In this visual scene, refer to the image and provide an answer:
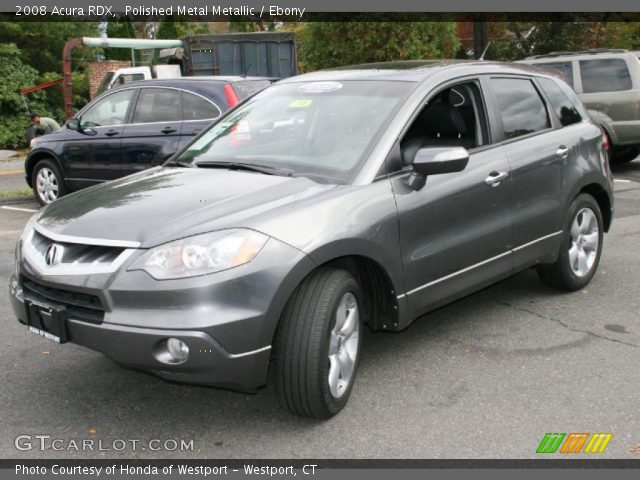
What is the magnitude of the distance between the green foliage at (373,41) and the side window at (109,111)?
7.50 m

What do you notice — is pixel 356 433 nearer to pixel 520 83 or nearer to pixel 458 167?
pixel 458 167

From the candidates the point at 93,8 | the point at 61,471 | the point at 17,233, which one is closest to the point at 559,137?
the point at 61,471

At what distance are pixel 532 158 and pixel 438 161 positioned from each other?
138 centimetres

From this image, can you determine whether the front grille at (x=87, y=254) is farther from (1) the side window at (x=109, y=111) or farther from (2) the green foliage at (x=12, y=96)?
(2) the green foliage at (x=12, y=96)

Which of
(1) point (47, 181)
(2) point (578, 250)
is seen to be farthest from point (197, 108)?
(2) point (578, 250)

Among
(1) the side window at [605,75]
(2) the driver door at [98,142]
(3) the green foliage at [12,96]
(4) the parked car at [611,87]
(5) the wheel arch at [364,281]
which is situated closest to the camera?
(5) the wheel arch at [364,281]

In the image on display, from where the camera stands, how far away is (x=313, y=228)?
3.62 metres

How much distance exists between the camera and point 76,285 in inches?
135

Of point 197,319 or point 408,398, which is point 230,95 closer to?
point 408,398

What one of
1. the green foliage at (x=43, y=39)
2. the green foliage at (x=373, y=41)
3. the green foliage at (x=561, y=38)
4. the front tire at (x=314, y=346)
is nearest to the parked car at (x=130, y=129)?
the front tire at (x=314, y=346)

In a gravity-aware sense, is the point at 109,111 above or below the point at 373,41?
below

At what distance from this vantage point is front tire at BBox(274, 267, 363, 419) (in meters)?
3.50

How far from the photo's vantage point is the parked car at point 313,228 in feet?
11.0

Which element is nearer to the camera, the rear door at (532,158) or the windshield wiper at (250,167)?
the windshield wiper at (250,167)
